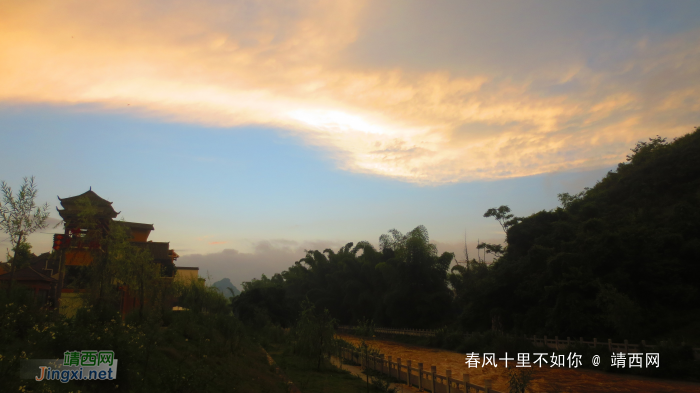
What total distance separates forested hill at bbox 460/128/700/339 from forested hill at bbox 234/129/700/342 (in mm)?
65

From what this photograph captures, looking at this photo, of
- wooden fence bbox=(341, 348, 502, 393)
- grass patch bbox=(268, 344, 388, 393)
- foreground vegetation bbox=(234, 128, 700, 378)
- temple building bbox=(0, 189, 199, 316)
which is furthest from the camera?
foreground vegetation bbox=(234, 128, 700, 378)

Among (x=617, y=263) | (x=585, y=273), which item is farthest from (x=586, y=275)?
(x=617, y=263)

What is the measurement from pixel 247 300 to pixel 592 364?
30.9 metres

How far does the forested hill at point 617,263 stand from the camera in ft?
80.7

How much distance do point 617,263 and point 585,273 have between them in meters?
2.06

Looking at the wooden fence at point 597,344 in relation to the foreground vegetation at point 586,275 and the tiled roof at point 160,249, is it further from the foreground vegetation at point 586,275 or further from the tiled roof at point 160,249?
the tiled roof at point 160,249

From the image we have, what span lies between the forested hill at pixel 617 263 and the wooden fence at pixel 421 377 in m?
13.1

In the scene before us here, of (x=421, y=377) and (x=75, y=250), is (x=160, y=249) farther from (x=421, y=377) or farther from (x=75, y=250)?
(x=421, y=377)

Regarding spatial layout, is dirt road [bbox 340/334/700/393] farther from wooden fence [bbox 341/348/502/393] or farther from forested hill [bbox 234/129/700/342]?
forested hill [bbox 234/129/700/342]

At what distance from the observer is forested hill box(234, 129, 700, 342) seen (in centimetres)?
2508

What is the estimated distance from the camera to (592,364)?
21.9 m

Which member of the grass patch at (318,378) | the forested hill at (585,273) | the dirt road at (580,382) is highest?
the forested hill at (585,273)

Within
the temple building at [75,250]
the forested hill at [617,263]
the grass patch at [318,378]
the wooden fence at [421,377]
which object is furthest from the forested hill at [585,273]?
the temple building at [75,250]

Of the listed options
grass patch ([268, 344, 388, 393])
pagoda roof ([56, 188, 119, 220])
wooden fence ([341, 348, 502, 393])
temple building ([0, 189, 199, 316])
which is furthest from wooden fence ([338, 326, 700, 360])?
pagoda roof ([56, 188, 119, 220])
